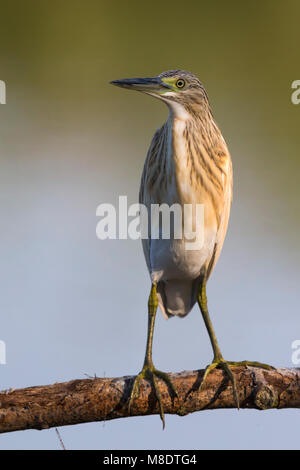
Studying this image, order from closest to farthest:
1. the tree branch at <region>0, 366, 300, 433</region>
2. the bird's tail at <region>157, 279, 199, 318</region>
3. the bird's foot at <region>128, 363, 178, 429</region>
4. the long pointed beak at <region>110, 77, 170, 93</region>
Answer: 1. the tree branch at <region>0, 366, 300, 433</region>
2. the bird's foot at <region>128, 363, 178, 429</region>
3. the long pointed beak at <region>110, 77, 170, 93</region>
4. the bird's tail at <region>157, 279, 199, 318</region>

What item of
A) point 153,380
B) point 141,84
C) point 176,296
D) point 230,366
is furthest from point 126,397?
point 141,84

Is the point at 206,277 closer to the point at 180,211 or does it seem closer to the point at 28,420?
the point at 180,211

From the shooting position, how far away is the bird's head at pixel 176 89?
178 cm

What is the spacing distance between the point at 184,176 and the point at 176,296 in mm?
462

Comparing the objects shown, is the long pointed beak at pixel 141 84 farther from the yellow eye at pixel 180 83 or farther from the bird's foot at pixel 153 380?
the bird's foot at pixel 153 380

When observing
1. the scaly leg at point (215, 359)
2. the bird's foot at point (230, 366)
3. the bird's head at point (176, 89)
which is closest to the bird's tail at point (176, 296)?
the scaly leg at point (215, 359)

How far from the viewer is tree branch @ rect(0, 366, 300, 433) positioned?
56.9 inches

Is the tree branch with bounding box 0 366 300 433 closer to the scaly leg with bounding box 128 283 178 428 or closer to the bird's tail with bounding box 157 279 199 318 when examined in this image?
the scaly leg with bounding box 128 283 178 428

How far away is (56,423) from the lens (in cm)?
146

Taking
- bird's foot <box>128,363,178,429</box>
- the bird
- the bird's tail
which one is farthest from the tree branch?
the bird's tail

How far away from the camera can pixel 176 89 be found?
1.83 m

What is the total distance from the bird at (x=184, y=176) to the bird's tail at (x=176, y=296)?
0.05m

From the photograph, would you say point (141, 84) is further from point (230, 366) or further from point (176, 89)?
point (230, 366)

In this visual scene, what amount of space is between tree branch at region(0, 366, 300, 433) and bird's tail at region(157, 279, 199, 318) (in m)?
0.42
